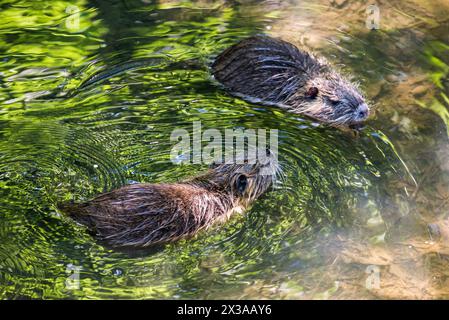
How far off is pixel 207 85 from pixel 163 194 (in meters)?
1.96

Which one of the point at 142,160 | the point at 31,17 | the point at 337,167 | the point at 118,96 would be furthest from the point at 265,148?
the point at 31,17

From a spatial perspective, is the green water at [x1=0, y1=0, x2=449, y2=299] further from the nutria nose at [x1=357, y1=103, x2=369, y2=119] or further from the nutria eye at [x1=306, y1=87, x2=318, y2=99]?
the nutria eye at [x1=306, y1=87, x2=318, y2=99]

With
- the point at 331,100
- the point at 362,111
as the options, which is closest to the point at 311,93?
the point at 331,100

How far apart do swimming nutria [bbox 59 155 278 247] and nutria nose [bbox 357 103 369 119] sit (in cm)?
139

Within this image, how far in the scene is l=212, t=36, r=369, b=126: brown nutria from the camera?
638 cm

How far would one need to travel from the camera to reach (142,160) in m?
5.34

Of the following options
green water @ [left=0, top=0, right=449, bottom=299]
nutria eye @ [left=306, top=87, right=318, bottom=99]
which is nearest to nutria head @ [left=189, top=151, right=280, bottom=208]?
green water @ [left=0, top=0, right=449, bottom=299]

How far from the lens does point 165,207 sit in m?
4.61

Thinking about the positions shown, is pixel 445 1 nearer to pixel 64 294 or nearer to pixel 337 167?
pixel 337 167

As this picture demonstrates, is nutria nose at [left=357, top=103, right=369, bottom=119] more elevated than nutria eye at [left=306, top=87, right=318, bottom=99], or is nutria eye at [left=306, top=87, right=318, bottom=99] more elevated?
nutria eye at [left=306, top=87, right=318, bottom=99]

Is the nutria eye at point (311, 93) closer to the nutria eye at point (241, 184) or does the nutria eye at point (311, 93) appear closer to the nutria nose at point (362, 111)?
the nutria nose at point (362, 111)

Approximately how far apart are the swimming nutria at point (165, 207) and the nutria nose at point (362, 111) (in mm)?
1392

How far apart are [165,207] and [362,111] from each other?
2.33m

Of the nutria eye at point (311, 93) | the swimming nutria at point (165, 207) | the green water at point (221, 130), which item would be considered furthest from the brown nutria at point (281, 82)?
the swimming nutria at point (165, 207)
